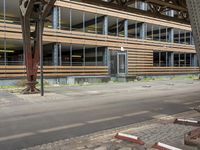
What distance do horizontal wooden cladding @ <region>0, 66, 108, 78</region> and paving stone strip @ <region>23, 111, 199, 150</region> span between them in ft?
60.5

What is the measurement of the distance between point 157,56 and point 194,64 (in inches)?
354

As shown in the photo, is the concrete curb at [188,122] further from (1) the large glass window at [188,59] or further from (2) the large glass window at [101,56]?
(1) the large glass window at [188,59]

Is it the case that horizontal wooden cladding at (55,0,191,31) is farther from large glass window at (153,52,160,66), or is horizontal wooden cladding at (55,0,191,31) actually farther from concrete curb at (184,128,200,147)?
concrete curb at (184,128,200,147)

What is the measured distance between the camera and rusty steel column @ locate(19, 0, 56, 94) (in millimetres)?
16344

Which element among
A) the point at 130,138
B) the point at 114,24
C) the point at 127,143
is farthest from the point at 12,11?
the point at 127,143

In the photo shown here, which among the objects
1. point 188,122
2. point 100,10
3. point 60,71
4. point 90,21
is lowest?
point 188,122

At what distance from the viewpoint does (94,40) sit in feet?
102

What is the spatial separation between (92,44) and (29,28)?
47.6 ft

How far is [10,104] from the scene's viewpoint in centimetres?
1345

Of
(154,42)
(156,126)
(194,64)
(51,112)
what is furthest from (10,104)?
(194,64)

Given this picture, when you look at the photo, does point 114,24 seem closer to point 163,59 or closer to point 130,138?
point 163,59

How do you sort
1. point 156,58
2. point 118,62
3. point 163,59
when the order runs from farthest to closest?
point 163,59 → point 156,58 → point 118,62

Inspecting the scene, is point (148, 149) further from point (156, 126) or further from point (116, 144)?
point (156, 126)

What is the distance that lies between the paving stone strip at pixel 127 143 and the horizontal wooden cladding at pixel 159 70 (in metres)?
27.8
